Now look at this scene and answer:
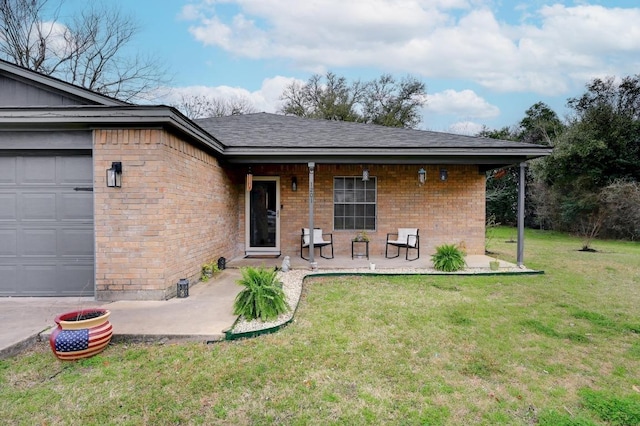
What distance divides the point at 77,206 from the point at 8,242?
1113 mm

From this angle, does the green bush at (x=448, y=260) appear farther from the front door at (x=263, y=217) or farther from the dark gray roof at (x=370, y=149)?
the front door at (x=263, y=217)

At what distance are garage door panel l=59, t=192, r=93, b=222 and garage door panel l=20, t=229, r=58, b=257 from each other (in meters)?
0.34

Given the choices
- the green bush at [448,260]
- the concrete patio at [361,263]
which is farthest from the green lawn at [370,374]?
the concrete patio at [361,263]

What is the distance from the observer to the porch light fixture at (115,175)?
4523mm

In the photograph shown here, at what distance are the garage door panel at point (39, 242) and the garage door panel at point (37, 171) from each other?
0.69 meters

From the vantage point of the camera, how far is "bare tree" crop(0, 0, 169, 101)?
52.6 feet

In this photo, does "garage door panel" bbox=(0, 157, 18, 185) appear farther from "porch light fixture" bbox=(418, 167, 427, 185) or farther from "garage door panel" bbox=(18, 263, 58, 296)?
"porch light fixture" bbox=(418, 167, 427, 185)

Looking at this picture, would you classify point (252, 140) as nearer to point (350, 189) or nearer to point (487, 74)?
point (350, 189)

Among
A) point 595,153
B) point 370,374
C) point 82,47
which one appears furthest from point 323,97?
point 370,374

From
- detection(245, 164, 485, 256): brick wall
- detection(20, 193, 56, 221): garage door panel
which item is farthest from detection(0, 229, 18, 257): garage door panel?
detection(245, 164, 485, 256): brick wall

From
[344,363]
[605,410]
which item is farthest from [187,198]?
[605,410]

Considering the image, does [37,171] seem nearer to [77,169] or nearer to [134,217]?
[77,169]

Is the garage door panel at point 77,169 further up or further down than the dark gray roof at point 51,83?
further down

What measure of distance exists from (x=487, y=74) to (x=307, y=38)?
9.88 metres
